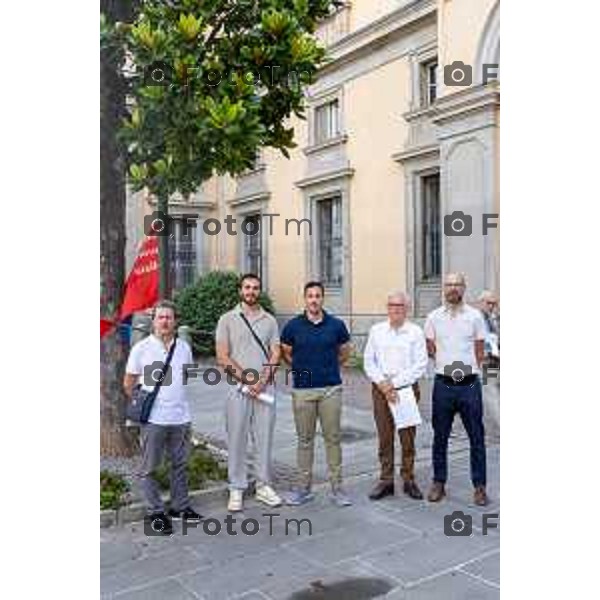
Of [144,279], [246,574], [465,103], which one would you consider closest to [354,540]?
[246,574]

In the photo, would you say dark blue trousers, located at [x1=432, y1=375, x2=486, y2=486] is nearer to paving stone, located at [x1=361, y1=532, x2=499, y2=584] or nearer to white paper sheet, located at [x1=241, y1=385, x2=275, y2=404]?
paving stone, located at [x1=361, y1=532, x2=499, y2=584]

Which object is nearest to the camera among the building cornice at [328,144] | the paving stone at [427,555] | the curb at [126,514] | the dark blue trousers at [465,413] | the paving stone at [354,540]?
the paving stone at [427,555]

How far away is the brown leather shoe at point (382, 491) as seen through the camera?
5719 millimetres

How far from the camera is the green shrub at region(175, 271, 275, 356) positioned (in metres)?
16.6

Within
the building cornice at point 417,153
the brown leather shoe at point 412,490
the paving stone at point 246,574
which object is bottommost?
the paving stone at point 246,574

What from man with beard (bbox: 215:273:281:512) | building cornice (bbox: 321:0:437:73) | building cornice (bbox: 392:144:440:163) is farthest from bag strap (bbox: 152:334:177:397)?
building cornice (bbox: 392:144:440:163)

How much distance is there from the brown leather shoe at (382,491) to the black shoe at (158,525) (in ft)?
5.02

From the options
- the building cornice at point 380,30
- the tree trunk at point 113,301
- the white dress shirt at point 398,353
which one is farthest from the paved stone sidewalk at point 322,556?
the building cornice at point 380,30

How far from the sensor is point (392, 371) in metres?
5.69

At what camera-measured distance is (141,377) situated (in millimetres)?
5117

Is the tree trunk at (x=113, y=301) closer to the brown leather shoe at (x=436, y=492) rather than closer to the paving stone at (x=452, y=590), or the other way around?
the brown leather shoe at (x=436, y=492)

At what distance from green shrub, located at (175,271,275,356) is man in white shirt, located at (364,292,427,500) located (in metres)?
10.8

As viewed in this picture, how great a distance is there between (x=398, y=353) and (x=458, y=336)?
480mm
